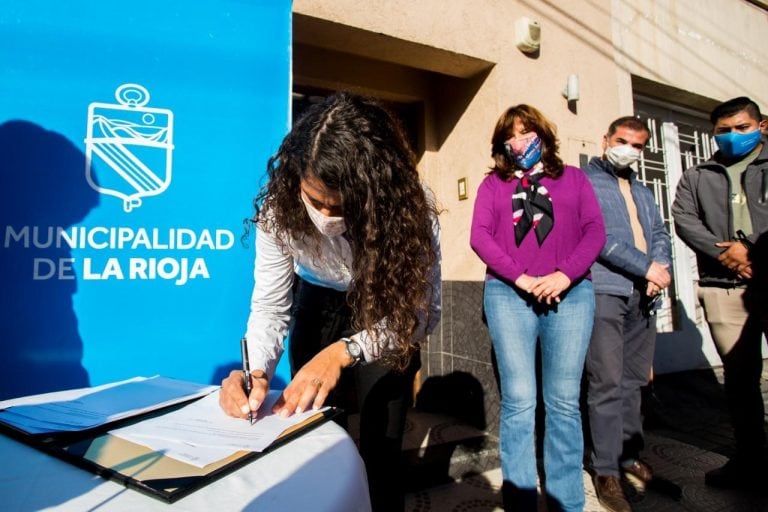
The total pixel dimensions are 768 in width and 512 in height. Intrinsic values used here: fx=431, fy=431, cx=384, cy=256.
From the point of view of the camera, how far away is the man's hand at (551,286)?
71.7 inches

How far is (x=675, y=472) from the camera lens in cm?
254

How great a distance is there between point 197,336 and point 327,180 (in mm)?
1214

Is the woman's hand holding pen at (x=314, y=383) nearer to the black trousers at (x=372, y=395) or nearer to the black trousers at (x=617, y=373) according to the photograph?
the black trousers at (x=372, y=395)

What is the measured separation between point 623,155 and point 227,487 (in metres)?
2.54

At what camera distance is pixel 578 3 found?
344 centimetres

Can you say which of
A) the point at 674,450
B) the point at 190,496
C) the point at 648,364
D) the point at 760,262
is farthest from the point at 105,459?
the point at 674,450

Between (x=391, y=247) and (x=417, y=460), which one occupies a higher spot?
(x=391, y=247)

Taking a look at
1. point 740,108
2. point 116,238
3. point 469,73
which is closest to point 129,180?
point 116,238

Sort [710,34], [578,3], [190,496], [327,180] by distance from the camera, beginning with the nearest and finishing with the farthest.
→ [190,496], [327,180], [578,3], [710,34]

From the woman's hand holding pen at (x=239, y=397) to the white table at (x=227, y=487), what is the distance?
0.54 feet

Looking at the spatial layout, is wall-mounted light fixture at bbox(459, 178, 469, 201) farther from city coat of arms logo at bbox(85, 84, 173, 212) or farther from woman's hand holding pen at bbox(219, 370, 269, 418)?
woman's hand holding pen at bbox(219, 370, 269, 418)

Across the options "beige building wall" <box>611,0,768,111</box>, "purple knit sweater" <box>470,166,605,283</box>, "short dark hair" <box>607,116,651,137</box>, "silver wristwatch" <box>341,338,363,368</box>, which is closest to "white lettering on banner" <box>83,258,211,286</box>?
"silver wristwatch" <box>341,338,363,368</box>

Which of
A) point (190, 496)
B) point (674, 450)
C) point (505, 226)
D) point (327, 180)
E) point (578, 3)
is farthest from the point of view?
point (578, 3)

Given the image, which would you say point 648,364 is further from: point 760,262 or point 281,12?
point 281,12
